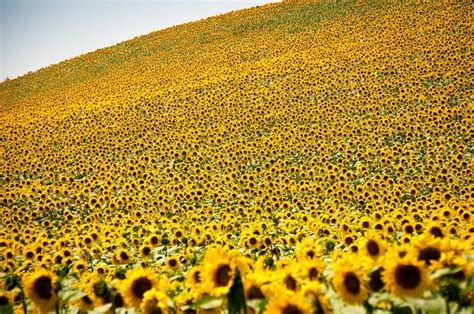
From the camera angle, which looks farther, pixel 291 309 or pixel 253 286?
pixel 253 286

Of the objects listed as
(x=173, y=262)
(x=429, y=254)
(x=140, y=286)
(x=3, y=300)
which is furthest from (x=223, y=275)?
(x=173, y=262)

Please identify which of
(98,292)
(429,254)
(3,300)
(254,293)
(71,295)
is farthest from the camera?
(3,300)

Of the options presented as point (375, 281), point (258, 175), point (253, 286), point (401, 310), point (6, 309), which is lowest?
point (401, 310)

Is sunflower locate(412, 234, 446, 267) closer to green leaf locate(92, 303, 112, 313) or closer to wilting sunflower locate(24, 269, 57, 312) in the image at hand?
green leaf locate(92, 303, 112, 313)

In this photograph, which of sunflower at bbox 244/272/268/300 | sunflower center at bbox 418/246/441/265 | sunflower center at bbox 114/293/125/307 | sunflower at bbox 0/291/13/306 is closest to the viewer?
sunflower center at bbox 418/246/441/265

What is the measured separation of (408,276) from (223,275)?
40.0 inches

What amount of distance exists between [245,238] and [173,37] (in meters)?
40.0

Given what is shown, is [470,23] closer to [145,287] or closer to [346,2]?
[346,2]

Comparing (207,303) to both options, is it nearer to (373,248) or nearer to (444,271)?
(444,271)

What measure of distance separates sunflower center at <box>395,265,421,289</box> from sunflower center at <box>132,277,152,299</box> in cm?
164

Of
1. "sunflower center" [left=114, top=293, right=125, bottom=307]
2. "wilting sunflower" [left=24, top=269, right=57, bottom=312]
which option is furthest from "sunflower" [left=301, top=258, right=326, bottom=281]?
"wilting sunflower" [left=24, top=269, right=57, bottom=312]

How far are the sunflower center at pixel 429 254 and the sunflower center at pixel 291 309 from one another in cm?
80

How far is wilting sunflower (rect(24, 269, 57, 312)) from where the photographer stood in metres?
3.19

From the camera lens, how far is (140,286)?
3.13m
